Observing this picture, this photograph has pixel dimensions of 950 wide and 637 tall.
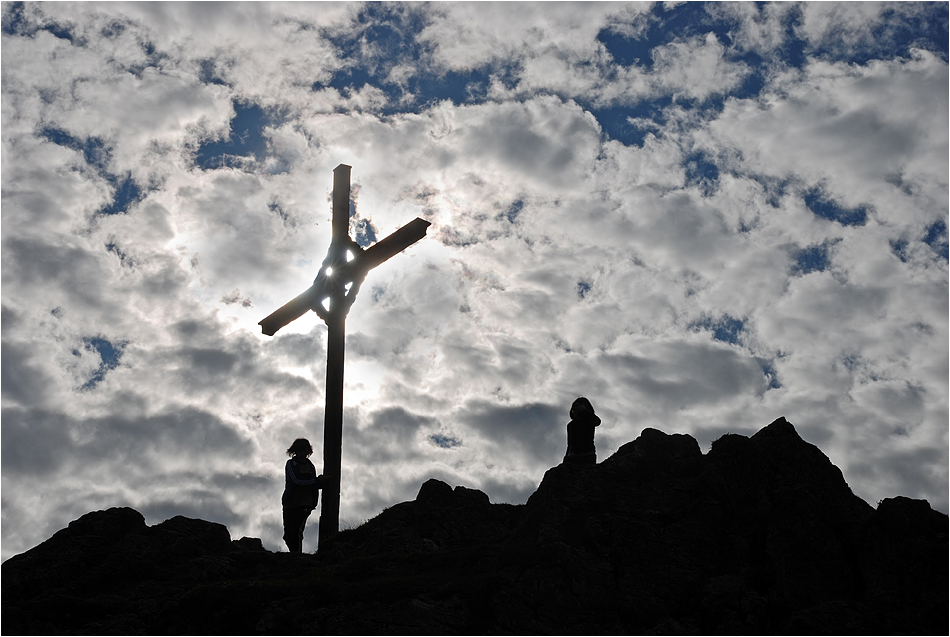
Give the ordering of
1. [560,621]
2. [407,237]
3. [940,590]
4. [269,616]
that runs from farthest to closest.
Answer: [407,237] → [269,616] → [560,621] → [940,590]

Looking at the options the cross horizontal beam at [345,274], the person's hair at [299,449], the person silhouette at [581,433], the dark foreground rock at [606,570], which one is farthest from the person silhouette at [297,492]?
the person silhouette at [581,433]

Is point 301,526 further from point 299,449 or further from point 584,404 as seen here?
point 584,404

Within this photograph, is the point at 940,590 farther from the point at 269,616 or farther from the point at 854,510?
the point at 269,616

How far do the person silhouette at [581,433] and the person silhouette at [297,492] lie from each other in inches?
211

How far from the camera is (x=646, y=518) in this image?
37.9 feet

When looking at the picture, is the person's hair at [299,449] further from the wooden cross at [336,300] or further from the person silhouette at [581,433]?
the person silhouette at [581,433]

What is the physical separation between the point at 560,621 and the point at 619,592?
3.11ft

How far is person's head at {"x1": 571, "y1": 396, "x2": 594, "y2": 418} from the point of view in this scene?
1488cm

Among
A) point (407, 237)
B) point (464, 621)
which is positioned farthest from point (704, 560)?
point (407, 237)

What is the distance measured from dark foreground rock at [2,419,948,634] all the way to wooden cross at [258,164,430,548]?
276 centimetres

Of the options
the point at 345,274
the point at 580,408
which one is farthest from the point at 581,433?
the point at 345,274

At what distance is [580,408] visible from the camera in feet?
49.0

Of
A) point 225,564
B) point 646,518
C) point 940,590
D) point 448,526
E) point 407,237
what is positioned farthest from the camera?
point 407,237

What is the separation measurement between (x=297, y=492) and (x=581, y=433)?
598 cm
